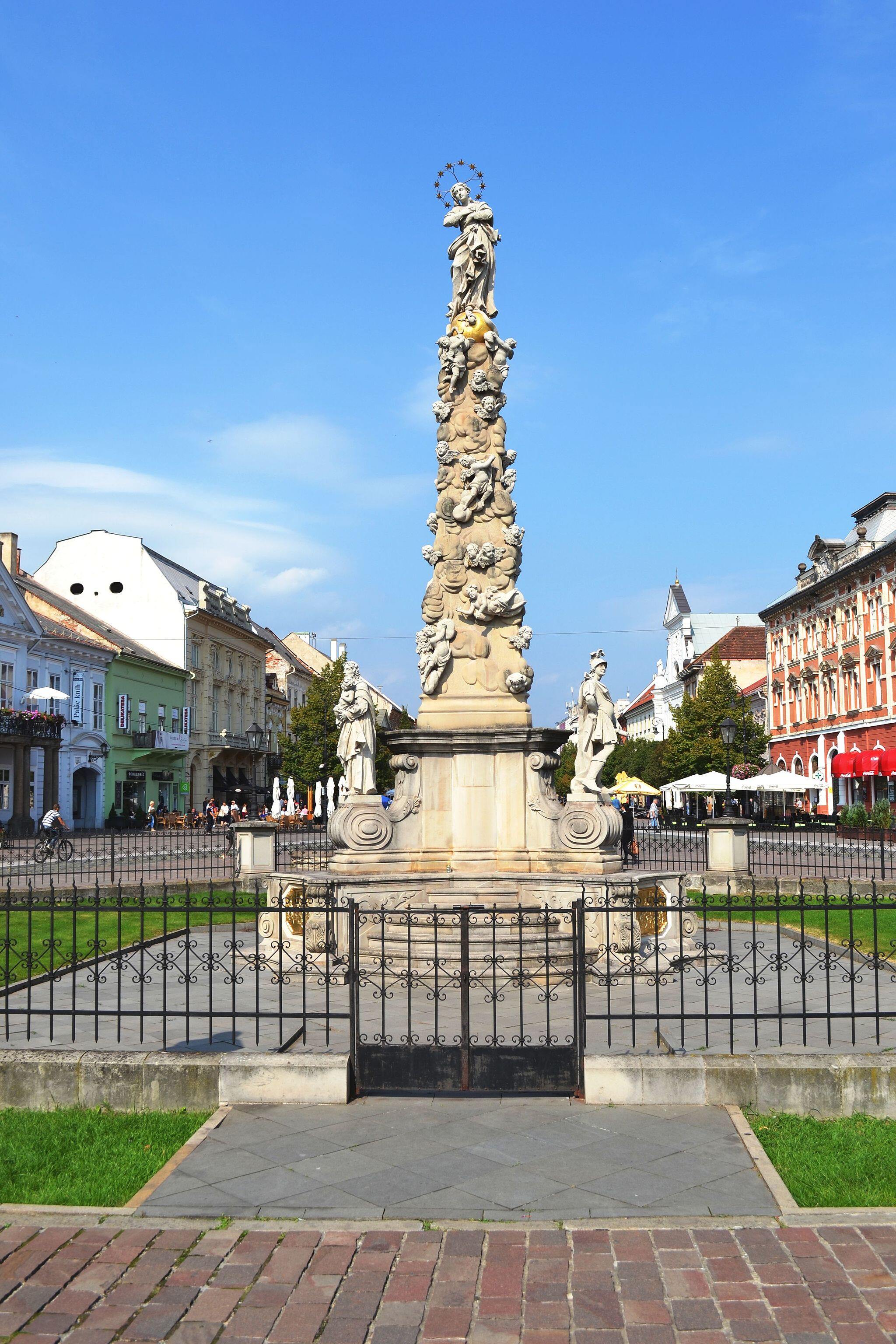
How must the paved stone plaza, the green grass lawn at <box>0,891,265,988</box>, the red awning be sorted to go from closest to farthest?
the paved stone plaza < the green grass lawn at <box>0,891,265,988</box> < the red awning

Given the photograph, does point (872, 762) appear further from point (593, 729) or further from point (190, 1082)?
point (190, 1082)

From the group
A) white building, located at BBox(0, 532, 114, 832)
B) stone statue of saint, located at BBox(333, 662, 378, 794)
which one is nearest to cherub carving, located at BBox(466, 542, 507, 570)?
stone statue of saint, located at BBox(333, 662, 378, 794)

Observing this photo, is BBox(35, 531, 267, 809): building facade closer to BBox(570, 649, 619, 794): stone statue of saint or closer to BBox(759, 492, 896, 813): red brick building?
BBox(759, 492, 896, 813): red brick building

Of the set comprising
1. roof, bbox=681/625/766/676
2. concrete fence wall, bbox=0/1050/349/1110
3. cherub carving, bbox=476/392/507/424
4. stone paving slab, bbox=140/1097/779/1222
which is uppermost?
roof, bbox=681/625/766/676

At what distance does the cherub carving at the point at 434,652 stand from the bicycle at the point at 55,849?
1278cm

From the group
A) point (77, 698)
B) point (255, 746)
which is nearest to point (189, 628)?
point (77, 698)

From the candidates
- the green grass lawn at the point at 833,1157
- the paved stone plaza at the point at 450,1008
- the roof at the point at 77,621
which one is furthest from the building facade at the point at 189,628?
the green grass lawn at the point at 833,1157

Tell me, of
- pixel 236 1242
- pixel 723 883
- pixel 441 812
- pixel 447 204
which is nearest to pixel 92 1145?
pixel 236 1242

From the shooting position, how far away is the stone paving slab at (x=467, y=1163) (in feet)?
18.5

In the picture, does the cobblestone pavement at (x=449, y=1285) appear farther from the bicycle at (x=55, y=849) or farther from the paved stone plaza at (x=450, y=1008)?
the bicycle at (x=55, y=849)

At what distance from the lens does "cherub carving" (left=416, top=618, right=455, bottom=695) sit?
14.4 meters

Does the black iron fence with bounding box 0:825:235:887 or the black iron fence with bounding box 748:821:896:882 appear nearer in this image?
the black iron fence with bounding box 0:825:235:887

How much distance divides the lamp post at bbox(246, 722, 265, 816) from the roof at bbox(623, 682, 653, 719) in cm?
6440

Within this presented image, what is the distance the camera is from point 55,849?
27.7m
